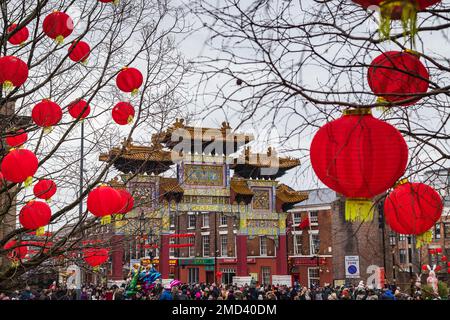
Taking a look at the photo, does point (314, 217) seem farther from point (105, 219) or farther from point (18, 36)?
point (18, 36)

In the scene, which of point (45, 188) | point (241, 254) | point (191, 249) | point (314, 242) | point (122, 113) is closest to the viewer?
point (122, 113)

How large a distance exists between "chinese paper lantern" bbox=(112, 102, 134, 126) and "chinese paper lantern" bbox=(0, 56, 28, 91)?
145 centimetres

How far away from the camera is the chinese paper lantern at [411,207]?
16.1 ft

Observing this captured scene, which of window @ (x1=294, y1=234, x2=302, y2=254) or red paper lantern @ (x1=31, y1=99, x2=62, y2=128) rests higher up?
red paper lantern @ (x1=31, y1=99, x2=62, y2=128)

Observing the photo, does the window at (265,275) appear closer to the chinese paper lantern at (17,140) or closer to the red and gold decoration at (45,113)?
the chinese paper lantern at (17,140)

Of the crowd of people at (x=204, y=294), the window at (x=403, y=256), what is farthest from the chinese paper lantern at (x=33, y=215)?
the window at (x=403, y=256)

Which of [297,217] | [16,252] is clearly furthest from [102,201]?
[297,217]

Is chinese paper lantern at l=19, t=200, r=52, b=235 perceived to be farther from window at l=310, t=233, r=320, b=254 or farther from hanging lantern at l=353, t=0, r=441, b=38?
window at l=310, t=233, r=320, b=254

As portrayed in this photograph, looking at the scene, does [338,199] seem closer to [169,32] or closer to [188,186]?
[188,186]

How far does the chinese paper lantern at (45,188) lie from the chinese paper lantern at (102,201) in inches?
29.3

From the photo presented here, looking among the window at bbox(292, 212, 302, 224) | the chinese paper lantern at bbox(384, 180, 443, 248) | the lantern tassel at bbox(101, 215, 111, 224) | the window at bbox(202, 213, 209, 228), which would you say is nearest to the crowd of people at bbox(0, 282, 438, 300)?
the lantern tassel at bbox(101, 215, 111, 224)

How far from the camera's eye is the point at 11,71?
17.7 ft

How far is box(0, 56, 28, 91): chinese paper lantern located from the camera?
5.37 metres

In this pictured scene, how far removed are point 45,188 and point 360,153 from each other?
4.53 m
